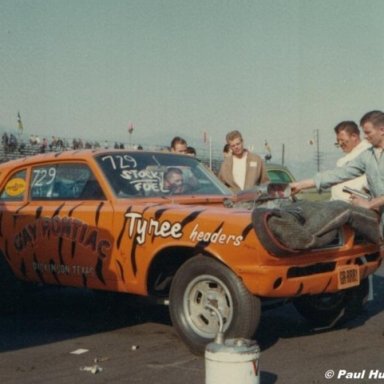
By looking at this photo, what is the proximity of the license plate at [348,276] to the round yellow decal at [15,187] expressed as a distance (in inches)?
130

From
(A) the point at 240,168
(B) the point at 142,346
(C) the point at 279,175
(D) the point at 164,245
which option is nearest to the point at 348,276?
(D) the point at 164,245

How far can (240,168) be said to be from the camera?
834 cm

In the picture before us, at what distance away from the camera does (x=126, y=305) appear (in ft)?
24.3

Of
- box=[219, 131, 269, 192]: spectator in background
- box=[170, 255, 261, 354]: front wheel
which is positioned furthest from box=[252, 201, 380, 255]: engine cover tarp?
box=[219, 131, 269, 192]: spectator in background

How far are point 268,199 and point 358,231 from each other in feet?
2.74

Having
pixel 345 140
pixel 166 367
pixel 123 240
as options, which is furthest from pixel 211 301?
pixel 345 140

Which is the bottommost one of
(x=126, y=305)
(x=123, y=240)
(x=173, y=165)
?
(x=126, y=305)

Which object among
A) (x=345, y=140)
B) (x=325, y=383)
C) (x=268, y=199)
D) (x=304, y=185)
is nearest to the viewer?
(x=325, y=383)

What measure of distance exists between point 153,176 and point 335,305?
77.6 inches

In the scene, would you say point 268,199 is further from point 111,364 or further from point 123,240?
point 111,364

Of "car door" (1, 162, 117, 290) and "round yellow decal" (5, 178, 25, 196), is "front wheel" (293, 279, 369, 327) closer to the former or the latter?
"car door" (1, 162, 117, 290)

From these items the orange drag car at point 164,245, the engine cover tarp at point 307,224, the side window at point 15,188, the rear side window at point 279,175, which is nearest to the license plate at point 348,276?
the orange drag car at point 164,245

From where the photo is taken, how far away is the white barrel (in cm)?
391

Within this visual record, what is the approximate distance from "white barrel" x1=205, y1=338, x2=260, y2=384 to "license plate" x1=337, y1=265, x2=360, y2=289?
1475mm
